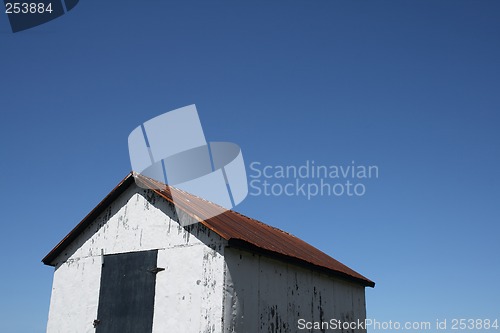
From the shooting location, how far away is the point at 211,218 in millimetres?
11859

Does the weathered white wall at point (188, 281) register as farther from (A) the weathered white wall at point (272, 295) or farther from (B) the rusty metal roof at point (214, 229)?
(B) the rusty metal roof at point (214, 229)

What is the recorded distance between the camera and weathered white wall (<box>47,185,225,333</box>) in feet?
35.3

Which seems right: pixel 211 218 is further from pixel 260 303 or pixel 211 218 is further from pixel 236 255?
pixel 260 303

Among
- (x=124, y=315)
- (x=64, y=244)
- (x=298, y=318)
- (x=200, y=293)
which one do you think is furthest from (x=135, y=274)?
(x=298, y=318)

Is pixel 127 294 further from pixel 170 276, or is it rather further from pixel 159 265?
pixel 170 276

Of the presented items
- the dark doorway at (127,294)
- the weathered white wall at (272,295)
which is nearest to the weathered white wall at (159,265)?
the dark doorway at (127,294)

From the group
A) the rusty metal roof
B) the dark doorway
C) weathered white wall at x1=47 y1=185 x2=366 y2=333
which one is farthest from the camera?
the dark doorway

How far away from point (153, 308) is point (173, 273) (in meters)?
0.94

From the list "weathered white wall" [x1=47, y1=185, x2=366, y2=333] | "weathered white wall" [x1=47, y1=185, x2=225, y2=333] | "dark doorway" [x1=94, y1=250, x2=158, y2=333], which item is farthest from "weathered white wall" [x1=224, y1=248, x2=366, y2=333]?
"dark doorway" [x1=94, y1=250, x2=158, y2=333]

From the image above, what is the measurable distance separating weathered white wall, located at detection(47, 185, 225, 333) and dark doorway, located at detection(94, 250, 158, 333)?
0.19m

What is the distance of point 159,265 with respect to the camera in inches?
463

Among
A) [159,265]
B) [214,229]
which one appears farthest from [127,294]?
[214,229]

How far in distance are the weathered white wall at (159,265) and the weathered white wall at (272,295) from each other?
421 millimetres

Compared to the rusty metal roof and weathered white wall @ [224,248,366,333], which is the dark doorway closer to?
the rusty metal roof
